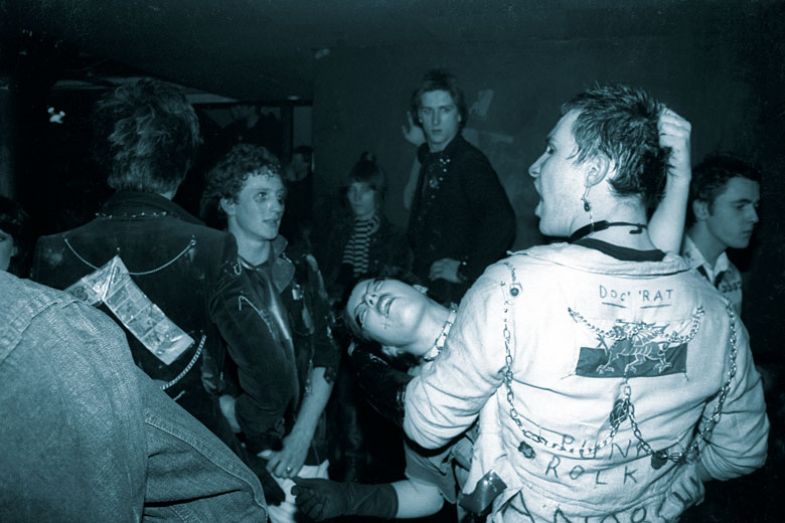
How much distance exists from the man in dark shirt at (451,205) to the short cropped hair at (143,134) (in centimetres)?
209

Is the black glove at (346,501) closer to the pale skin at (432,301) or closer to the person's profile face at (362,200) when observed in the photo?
the pale skin at (432,301)

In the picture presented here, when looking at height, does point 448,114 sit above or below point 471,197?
above

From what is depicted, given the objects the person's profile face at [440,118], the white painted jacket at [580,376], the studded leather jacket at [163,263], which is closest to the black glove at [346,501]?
the studded leather jacket at [163,263]

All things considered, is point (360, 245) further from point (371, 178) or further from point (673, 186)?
point (673, 186)

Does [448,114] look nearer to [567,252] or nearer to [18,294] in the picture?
[567,252]

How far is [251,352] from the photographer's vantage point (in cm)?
201

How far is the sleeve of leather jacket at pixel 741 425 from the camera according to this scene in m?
1.52

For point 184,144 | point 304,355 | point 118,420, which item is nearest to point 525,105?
point 304,355

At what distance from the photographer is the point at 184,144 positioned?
2.06 meters

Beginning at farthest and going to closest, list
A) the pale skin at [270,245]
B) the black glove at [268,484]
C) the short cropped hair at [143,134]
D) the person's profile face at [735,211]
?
the person's profile face at [735,211] < the pale skin at [270,245] < the black glove at [268,484] < the short cropped hair at [143,134]

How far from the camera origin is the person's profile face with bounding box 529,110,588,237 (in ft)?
4.75

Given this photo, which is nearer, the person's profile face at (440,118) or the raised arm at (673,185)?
the raised arm at (673,185)

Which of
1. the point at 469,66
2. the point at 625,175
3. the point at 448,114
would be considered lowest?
the point at 625,175

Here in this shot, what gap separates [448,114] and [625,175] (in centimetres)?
288
